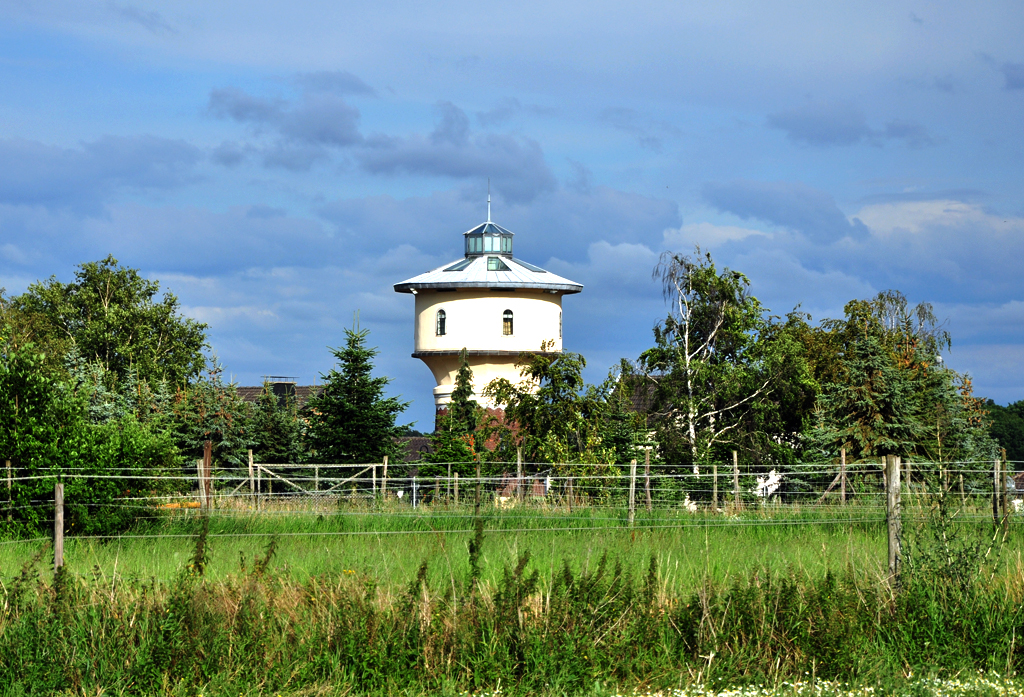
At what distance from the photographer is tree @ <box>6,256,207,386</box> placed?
50094mm

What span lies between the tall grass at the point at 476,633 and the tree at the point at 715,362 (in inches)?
946

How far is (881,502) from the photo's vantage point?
74.9 ft

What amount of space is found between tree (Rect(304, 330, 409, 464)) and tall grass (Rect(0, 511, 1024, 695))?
23.1m

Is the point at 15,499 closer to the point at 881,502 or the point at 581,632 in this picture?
the point at 581,632

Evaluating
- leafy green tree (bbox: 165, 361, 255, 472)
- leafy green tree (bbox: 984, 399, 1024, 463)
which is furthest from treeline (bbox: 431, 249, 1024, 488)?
leafy green tree (bbox: 984, 399, 1024, 463)

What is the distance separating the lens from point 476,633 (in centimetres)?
934

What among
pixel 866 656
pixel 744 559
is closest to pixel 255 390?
pixel 744 559

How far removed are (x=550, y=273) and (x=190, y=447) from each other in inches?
523

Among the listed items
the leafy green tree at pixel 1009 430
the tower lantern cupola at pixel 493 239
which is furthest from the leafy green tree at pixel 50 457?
the leafy green tree at pixel 1009 430

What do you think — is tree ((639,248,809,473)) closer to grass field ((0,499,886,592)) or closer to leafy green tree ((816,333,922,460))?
leafy green tree ((816,333,922,460))

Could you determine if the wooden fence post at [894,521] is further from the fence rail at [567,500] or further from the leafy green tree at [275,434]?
the leafy green tree at [275,434]

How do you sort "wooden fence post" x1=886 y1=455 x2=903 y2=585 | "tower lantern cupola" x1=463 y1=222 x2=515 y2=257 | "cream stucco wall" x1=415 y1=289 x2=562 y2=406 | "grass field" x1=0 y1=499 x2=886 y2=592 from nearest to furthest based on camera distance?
"wooden fence post" x1=886 y1=455 x2=903 y2=585
"grass field" x1=0 y1=499 x2=886 y2=592
"cream stucco wall" x1=415 y1=289 x2=562 y2=406
"tower lantern cupola" x1=463 y1=222 x2=515 y2=257

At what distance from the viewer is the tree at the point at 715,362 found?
113 feet

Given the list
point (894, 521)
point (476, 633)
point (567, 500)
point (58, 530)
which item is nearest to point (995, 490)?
point (567, 500)
